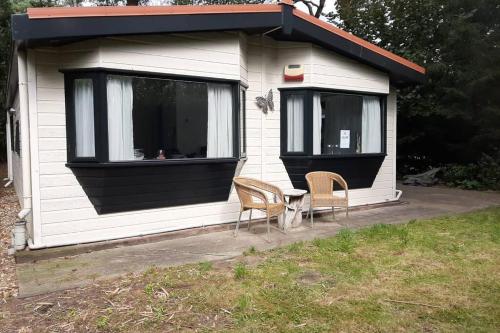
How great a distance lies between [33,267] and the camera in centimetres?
426

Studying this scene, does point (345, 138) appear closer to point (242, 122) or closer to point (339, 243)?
point (242, 122)

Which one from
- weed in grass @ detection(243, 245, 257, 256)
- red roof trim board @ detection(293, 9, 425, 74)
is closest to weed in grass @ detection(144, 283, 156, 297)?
weed in grass @ detection(243, 245, 257, 256)

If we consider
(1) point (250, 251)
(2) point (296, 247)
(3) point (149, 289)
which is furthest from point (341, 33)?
(3) point (149, 289)

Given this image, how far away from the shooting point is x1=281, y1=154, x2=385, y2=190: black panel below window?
21.8ft

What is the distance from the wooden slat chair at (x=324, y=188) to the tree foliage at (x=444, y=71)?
21.4 feet

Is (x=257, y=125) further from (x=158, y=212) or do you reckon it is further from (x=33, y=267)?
Answer: (x=33, y=267)

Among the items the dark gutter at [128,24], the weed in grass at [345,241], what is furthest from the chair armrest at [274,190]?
the dark gutter at [128,24]

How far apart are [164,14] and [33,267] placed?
331 centimetres

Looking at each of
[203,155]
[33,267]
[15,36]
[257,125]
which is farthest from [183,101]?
[33,267]

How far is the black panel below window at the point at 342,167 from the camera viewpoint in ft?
21.8

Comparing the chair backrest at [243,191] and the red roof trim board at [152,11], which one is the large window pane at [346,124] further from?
the chair backrest at [243,191]

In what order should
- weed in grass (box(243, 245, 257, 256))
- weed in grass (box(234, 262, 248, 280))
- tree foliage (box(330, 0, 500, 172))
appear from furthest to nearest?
tree foliage (box(330, 0, 500, 172))
weed in grass (box(243, 245, 257, 256))
weed in grass (box(234, 262, 248, 280))

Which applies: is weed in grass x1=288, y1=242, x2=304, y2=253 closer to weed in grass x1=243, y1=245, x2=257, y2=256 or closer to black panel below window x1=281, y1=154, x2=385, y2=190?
weed in grass x1=243, y1=245, x2=257, y2=256

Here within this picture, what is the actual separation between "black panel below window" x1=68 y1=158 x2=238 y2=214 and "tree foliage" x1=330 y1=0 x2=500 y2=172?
8.40 m
